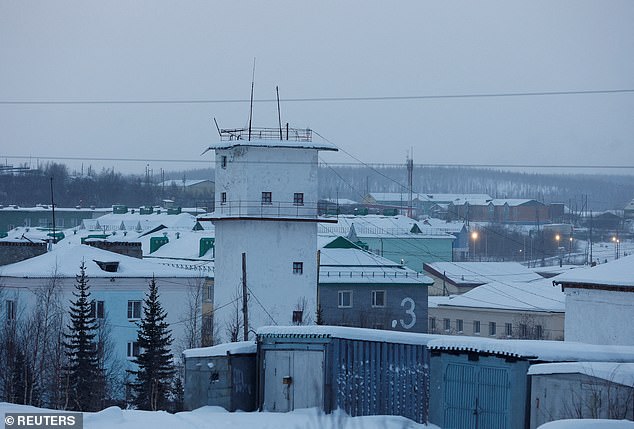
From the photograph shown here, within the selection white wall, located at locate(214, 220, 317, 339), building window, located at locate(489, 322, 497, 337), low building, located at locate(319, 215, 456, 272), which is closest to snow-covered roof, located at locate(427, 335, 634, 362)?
white wall, located at locate(214, 220, 317, 339)

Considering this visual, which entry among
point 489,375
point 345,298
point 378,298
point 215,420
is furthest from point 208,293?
point 489,375

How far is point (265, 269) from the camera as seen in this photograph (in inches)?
1395

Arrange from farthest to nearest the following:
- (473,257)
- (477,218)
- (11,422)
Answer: (477,218), (473,257), (11,422)

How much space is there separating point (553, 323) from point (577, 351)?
30.9 metres

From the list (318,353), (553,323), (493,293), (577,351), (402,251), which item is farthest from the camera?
(402,251)

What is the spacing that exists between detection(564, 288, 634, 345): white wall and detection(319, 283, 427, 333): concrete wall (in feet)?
62.3

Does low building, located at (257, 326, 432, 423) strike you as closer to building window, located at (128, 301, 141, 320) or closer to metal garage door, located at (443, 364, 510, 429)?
metal garage door, located at (443, 364, 510, 429)

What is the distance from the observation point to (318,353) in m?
19.0

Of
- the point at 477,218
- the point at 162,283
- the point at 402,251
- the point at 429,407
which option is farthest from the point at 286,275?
the point at 477,218

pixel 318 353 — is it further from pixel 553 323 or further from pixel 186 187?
pixel 186 187

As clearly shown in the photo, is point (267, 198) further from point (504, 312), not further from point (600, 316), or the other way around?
point (504, 312)

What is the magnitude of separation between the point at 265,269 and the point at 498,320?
17.0m

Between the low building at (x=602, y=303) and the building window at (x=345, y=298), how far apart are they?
19.7 meters

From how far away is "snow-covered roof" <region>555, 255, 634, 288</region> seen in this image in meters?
26.0
